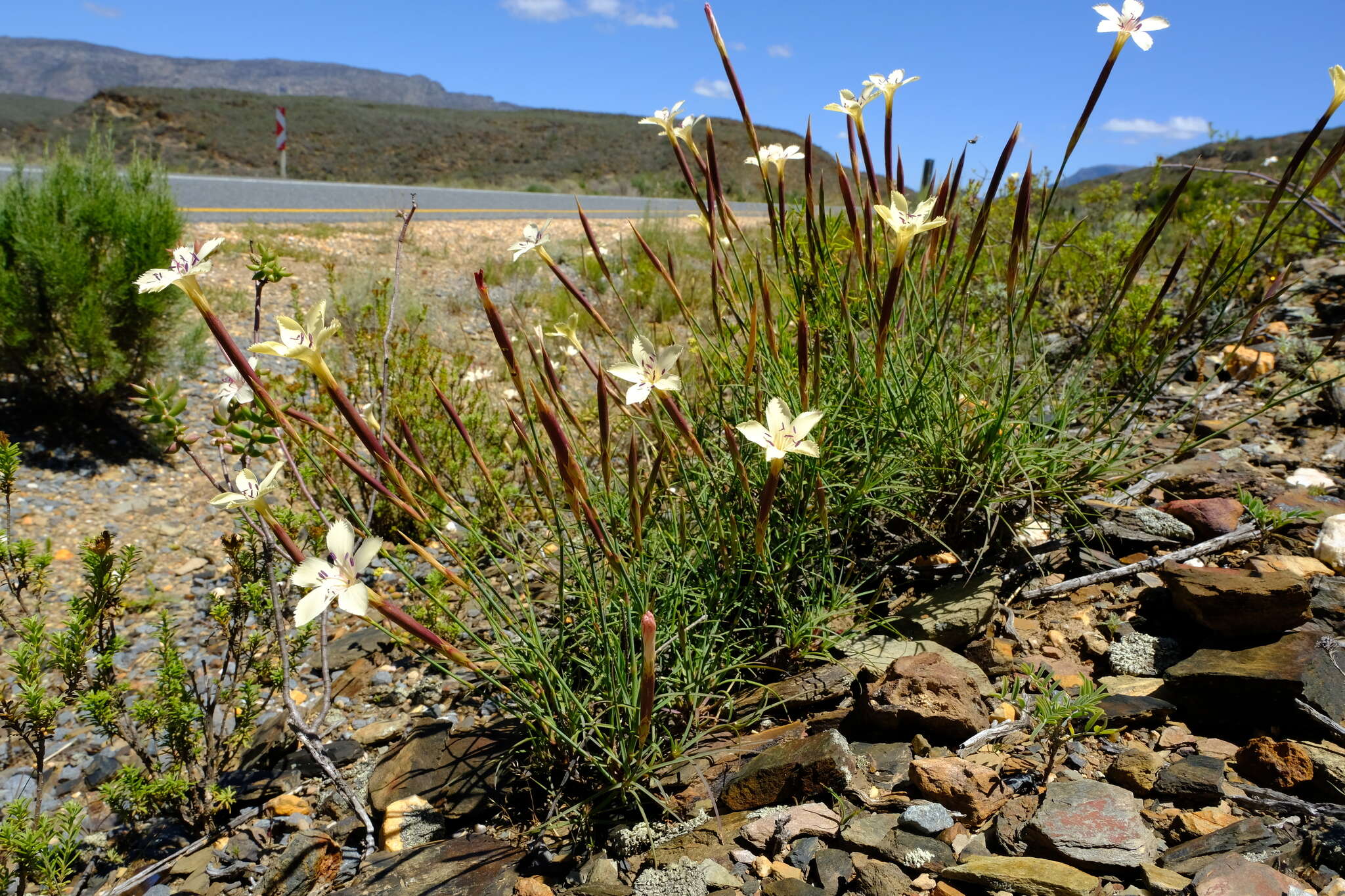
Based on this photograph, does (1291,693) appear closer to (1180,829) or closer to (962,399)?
(1180,829)

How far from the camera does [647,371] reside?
1595 millimetres

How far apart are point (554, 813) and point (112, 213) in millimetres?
5564

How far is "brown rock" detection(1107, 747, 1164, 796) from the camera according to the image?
163 cm

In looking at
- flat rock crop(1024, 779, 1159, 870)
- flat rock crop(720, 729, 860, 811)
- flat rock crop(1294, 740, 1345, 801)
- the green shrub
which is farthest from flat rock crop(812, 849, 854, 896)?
the green shrub

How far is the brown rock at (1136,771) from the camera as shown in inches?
64.1

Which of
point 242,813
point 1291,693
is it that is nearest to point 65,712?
point 242,813

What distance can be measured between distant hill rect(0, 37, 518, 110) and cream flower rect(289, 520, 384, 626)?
476 feet

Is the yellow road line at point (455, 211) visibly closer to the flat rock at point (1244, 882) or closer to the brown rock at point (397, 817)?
the brown rock at point (397, 817)

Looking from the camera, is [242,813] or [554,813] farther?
[242,813]

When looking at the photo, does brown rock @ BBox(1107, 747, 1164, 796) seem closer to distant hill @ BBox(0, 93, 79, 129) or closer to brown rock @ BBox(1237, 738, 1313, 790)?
brown rock @ BBox(1237, 738, 1313, 790)

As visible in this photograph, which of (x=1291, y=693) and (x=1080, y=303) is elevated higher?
(x=1080, y=303)

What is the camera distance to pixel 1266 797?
1501mm

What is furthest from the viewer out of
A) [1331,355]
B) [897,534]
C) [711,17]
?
[1331,355]

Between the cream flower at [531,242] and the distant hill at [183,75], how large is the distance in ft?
473
